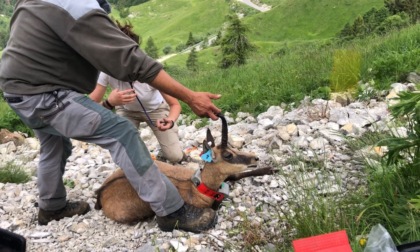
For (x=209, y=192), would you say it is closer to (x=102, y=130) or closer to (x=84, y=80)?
(x=102, y=130)

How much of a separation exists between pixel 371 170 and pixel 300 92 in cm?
428

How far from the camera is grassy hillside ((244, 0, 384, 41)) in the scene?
98.4m

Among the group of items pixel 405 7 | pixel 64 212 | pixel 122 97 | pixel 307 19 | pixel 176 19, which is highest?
pixel 122 97

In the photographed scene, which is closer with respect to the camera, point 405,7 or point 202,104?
point 202,104

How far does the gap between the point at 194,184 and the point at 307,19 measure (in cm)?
10510

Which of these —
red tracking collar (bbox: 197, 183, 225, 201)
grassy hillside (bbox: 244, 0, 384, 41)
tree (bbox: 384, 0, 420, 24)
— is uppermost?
red tracking collar (bbox: 197, 183, 225, 201)

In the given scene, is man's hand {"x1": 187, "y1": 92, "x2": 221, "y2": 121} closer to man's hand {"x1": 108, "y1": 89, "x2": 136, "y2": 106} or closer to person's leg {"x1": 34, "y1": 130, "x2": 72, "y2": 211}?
man's hand {"x1": 108, "y1": 89, "x2": 136, "y2": 106}

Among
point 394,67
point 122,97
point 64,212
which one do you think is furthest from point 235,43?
point 64,212

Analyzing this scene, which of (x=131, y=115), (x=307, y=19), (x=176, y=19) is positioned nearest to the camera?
(x=131, y=115)

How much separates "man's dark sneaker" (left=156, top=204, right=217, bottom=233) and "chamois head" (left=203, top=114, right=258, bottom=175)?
432 millimetres

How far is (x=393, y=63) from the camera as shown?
25.0 feet

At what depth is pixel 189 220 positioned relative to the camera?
169 inches

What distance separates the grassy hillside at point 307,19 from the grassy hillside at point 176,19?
25113 mm

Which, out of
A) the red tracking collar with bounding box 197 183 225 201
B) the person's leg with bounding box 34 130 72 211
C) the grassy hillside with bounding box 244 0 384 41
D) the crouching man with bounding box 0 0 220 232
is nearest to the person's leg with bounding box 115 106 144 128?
the person's leg with bounding box 34 130 72 211
